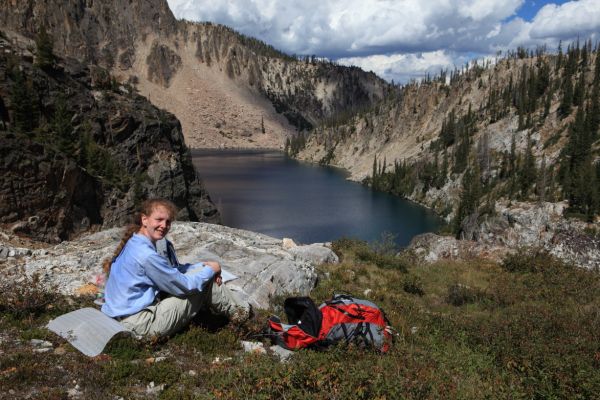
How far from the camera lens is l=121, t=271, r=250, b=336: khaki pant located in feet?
22.1

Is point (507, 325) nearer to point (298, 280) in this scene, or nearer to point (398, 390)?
point (398, 390)

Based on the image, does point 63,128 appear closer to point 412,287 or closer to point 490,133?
point 412,287

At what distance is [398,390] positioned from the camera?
5.35 m

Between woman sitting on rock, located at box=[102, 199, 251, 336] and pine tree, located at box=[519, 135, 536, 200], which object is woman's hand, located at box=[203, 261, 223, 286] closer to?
woman sitting on rock, located at box=[102, 199, 251, 336]

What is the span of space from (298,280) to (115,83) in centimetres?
5825

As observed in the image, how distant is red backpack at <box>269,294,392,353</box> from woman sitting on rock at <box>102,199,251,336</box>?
4.89 feet

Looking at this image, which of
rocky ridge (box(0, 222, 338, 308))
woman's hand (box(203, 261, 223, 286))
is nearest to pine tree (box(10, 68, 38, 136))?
rocky ridge (box(0, 222, 338, 308))

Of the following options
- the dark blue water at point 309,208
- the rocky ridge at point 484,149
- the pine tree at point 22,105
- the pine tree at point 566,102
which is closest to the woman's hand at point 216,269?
the rocky ridge at point 484,149

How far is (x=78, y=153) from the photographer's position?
44469 mm

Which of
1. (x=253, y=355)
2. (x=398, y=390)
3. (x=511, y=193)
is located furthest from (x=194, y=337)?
(x=511, y=193)


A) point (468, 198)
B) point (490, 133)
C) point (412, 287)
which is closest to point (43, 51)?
point (412, 287)

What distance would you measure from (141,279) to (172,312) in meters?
0.68

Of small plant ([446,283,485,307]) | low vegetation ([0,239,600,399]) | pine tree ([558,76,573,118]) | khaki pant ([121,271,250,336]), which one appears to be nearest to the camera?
low vegetation ([0,239,600,399])

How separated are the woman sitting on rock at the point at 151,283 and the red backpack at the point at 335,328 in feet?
4.89
